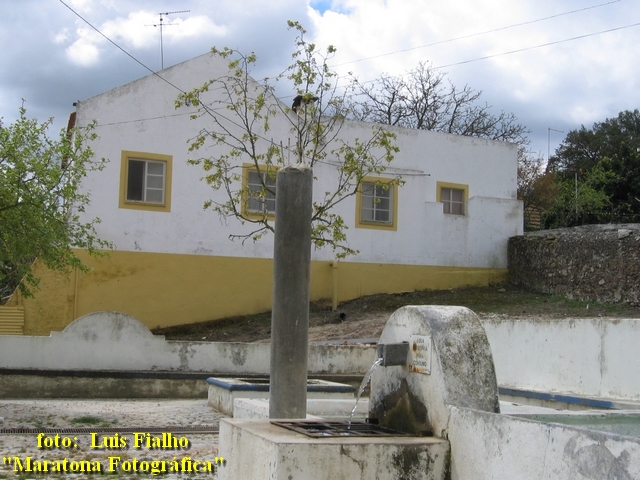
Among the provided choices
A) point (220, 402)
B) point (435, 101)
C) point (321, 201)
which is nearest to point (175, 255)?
point (321, 201)

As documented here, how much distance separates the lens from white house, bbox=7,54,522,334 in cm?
1984

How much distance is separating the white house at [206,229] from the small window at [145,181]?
3 centimetres

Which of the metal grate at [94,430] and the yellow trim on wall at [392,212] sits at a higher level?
the yellow trim on wall at [392,212]

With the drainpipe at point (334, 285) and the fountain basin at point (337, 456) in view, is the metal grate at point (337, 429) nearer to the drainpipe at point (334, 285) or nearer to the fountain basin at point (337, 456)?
the fountain basin at point (337, 456)

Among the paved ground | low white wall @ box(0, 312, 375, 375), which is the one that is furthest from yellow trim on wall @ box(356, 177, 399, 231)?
the paved ground

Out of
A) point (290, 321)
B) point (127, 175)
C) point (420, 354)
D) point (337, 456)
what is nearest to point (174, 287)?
point (127, 175)

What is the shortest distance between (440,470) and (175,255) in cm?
1588

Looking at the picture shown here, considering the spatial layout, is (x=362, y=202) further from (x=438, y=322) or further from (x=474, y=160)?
(x=438, y=322)

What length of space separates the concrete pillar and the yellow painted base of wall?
13.5 metres

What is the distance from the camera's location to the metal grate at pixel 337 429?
553cm

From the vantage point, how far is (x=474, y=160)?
2397cm

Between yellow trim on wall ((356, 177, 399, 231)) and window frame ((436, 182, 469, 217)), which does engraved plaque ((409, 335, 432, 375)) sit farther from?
window frame ((436, 182, 469, 217))

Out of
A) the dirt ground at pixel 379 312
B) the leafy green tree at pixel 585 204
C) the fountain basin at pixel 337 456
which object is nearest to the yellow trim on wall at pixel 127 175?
the dirt ground at pixel 379 312

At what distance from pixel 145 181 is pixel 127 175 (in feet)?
1.64
